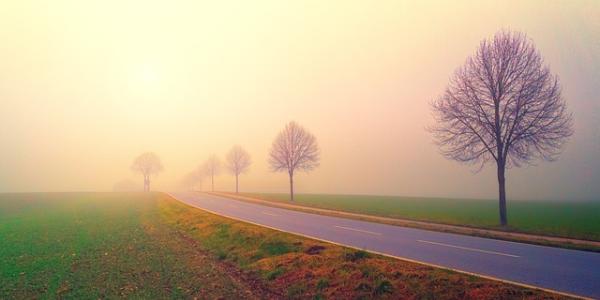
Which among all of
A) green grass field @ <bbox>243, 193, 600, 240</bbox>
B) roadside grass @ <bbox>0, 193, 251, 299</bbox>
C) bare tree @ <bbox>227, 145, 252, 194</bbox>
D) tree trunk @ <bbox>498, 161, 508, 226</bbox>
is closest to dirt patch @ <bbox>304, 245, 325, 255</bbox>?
roadside grass @ <bbox>0, 193, 251, 299</bbox>

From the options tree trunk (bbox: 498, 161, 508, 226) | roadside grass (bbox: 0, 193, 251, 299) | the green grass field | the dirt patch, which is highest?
tree trunk (bbox: 498, 161, 508, 226)

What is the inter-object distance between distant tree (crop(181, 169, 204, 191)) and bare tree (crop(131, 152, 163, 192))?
14828 millimetres

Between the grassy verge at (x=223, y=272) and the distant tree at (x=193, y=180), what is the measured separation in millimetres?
114118

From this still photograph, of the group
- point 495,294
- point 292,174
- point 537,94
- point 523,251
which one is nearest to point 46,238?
point 495,294

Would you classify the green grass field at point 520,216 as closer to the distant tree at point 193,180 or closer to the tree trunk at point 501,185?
the tree trunk at point 501,185

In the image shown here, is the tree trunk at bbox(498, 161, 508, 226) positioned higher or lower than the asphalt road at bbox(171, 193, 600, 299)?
higher

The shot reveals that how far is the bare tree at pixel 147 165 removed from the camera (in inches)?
4813

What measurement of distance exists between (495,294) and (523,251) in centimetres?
679

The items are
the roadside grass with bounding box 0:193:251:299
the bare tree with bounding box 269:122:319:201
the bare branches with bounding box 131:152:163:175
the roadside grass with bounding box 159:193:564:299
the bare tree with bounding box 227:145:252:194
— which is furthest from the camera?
Answer: the bare branches with bounding box 131:152:163:175

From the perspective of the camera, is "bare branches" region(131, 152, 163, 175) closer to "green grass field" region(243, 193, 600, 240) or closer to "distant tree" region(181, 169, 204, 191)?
"distant tree" region(181, 169, 204, 191)

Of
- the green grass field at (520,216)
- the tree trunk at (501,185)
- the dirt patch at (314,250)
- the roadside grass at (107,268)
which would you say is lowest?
the green grass field at (520,216)

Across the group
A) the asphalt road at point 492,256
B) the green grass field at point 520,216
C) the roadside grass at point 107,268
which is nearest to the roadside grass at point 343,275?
the asphalt road at point 492,256

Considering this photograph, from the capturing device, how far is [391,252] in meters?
12.7

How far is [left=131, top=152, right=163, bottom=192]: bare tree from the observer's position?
12226cm
